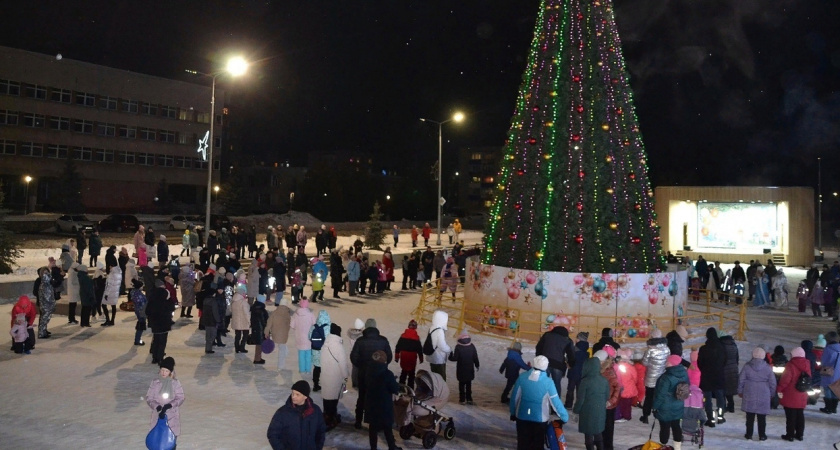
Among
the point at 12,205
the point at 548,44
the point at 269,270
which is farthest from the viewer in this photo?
the point at 12,205

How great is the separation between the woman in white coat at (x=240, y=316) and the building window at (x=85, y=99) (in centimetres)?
5287

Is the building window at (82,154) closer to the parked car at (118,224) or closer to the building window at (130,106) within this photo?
the building window at (130,106)

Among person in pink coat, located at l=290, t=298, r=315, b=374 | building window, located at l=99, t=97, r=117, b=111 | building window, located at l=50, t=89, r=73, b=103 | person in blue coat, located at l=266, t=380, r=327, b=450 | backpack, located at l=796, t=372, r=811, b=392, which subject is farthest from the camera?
building window, located at l=99, t=97, r=117, b=111

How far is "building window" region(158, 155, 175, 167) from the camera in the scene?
2598 inches

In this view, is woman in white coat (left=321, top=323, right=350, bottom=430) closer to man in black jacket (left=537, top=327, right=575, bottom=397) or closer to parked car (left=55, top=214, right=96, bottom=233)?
man in black jacket (left=537, top=327, right=575, bottom=397)

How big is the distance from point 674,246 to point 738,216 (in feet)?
12.0

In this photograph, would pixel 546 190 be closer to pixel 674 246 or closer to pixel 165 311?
pixel 165 311

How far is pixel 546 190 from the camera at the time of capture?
58.2 feet

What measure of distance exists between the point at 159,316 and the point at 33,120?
2053 inches

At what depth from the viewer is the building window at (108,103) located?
6081cm

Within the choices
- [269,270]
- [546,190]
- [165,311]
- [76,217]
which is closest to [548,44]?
[546,190]

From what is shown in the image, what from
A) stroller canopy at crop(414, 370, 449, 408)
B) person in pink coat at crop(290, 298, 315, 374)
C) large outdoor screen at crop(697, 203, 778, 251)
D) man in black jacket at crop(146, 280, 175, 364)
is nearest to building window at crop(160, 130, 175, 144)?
large outdoor screen at crop(697, 203, 778, 251)

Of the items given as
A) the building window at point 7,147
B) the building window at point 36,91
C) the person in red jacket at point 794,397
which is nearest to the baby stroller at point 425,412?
the person in red jacket at point 794,397

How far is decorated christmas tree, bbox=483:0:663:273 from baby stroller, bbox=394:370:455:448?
28.3 ft
